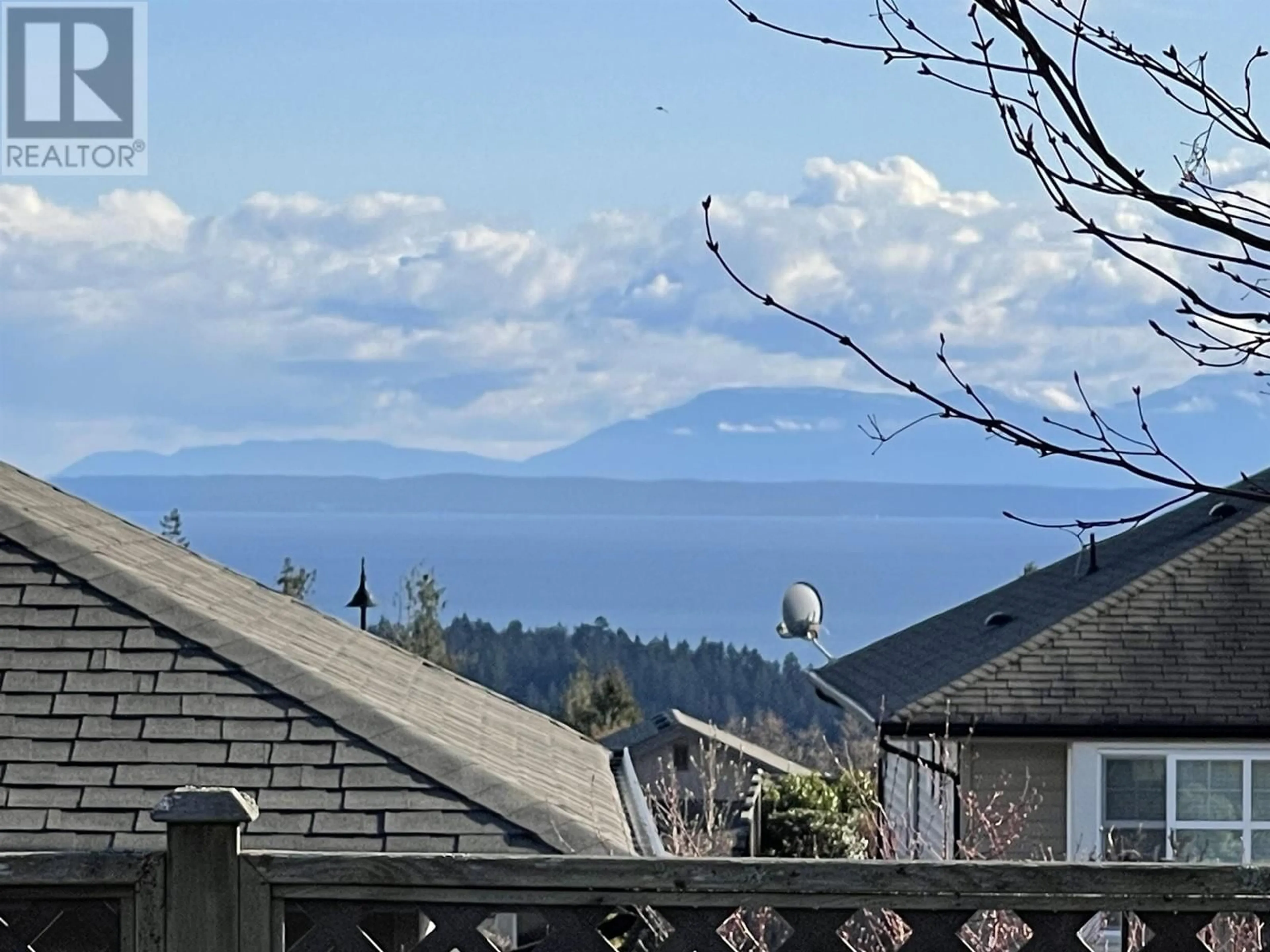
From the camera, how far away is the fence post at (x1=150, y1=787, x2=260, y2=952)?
3.70 m

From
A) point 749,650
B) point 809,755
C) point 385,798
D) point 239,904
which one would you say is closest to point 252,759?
point 385,798

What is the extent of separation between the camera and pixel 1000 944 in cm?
1003

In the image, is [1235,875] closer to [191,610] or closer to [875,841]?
[191,610]

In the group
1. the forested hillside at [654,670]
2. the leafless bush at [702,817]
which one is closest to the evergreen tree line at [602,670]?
the forested hillside at [654,670]

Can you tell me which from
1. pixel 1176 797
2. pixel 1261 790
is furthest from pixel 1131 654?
pixel 1261 790

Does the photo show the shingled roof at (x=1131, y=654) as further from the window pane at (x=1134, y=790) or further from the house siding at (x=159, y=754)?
the house siding at (x=159, y=754)

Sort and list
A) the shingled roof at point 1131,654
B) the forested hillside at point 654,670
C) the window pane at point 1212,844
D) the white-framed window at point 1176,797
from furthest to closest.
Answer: the forested hillside at point 654,670
the shingled roof at point 1131,654
the white-framed window at point 1176,797
the window pane at point 1212,844

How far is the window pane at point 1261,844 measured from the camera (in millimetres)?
16156

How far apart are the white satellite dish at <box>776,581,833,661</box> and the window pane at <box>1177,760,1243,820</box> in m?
7.00

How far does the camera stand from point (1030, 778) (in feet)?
53.6

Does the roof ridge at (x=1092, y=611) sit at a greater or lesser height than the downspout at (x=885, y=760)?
greater

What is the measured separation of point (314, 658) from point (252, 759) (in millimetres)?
1493

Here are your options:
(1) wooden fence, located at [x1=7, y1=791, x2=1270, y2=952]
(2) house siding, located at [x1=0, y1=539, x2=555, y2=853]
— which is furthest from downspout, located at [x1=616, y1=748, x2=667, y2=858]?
(1) wooden fence, located at [x1=7, y1=791, x2=1270, y2=952]

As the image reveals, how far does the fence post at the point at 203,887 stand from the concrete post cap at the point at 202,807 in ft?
0.06
